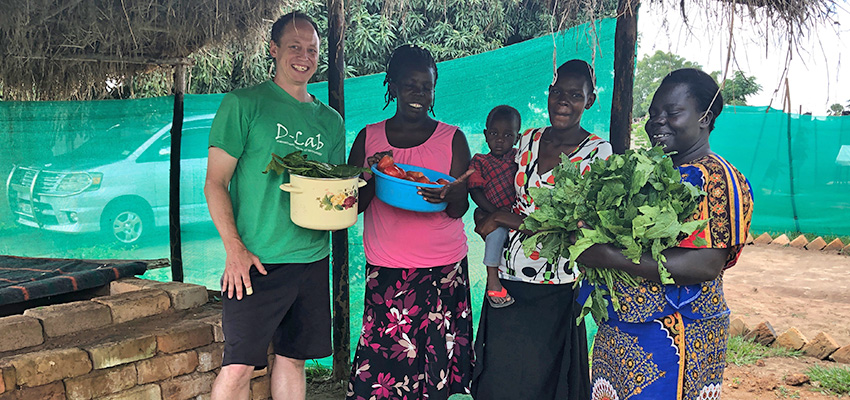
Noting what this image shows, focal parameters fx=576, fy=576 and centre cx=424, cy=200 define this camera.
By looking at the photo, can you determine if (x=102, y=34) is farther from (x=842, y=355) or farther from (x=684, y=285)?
(x=842, y=355)

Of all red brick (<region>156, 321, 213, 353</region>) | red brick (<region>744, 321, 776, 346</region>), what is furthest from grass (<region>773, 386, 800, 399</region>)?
red brick (<region>156, 321, 213, 353</region>)

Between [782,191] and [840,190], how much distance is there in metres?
0.72

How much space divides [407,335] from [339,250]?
1029mm

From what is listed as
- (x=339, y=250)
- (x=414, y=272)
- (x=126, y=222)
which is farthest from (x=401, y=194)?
(x=126, y=222)

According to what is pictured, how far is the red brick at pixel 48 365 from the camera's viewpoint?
225 centimetres

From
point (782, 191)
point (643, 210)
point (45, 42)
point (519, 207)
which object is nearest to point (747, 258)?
point (782, 191)

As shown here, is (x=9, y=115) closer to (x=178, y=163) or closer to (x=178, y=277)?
(x=178, y=163)

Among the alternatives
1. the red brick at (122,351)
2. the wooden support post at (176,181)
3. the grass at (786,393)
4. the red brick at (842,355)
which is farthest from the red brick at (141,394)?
the red brick at (842,355)

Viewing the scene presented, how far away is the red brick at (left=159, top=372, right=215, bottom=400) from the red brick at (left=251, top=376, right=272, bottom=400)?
21cm

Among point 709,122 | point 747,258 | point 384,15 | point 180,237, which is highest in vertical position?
point 384,15

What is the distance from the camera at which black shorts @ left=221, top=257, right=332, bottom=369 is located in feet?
7.24

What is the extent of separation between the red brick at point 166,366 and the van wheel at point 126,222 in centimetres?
222

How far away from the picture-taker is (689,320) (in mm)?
1683

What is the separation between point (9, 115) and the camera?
173 inches
